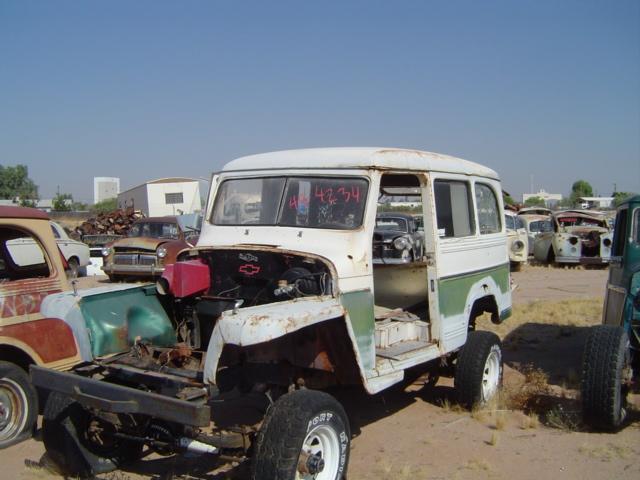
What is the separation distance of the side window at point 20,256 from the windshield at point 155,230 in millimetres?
9507

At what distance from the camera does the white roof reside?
5160mm

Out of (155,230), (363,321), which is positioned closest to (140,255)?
(155,230)

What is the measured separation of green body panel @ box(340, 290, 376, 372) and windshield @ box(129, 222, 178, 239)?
12.3 metres

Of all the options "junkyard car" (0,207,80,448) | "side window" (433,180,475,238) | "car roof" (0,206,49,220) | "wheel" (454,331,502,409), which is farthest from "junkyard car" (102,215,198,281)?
"wheel" (454,331,502,409)

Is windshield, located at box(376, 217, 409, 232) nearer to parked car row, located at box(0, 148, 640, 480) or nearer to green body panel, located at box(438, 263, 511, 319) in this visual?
parked car row, located at box(0, 148, 640, 480)

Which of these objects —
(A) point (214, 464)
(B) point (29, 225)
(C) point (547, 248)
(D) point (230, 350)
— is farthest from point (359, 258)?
(C) point (547, 248)

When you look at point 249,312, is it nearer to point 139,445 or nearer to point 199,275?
point 199,275

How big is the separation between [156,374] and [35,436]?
2.34 m

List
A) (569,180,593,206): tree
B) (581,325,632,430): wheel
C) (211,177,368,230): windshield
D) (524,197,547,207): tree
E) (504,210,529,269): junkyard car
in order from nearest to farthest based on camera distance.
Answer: (211,177,368,230): windshield
(581,325,632,430): wheel
(504,210,529,269): junkyard car
(524,197,547,207): tree
(569,180,593,206): tree

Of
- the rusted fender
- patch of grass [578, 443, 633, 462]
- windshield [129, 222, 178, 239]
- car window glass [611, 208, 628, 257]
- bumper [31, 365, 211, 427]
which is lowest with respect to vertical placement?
patch of grass [578, 443, 633, 462]

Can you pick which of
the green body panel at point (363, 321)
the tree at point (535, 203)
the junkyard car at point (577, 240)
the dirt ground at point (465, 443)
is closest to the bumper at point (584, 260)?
the junkyard car at point (577, 240)

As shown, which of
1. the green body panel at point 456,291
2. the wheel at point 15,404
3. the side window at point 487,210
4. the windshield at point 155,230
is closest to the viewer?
the wheel at point 15,404

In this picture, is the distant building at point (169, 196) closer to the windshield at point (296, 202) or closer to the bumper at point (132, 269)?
the bumper at point (132, 269)

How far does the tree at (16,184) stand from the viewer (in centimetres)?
5794
